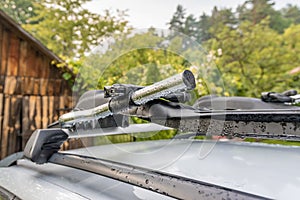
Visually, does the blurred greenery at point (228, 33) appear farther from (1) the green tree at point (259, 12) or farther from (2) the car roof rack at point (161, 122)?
(2) the car roof rack at point (161, 122)

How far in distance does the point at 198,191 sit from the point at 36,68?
15.1 feet

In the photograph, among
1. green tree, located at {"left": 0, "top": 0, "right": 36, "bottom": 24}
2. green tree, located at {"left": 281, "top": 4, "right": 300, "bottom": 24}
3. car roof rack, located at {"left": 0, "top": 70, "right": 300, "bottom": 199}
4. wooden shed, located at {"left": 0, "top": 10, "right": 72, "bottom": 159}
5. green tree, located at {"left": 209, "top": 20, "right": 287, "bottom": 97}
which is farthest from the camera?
green tree, located at {"left": 281, "top": 4, "right": 300, "bottom": 24}

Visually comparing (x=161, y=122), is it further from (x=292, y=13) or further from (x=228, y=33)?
(x=292, y=13)

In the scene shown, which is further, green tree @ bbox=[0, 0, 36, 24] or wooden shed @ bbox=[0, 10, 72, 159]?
green tree @ bbox=[0, 0, 36, 24]

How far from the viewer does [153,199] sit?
69 centimetres

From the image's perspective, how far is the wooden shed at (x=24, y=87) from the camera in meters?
4.17

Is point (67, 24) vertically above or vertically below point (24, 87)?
above

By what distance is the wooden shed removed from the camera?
4.17m

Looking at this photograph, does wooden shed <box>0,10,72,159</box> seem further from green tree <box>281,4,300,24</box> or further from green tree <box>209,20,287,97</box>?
green tree <box>281,4,300,24</box>

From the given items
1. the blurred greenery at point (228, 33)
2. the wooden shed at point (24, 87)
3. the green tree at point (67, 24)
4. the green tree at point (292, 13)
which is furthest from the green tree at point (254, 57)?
the wooden shed at point (24, 87)

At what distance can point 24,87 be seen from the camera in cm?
459

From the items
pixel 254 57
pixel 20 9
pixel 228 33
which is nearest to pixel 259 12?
pixel 228 33

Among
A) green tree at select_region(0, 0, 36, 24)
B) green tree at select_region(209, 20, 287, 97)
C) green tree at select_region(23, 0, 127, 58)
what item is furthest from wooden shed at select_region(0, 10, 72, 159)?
green tree at select_region(209, 20, 287, 97)

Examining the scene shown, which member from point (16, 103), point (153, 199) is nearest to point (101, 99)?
point (153, 199)
